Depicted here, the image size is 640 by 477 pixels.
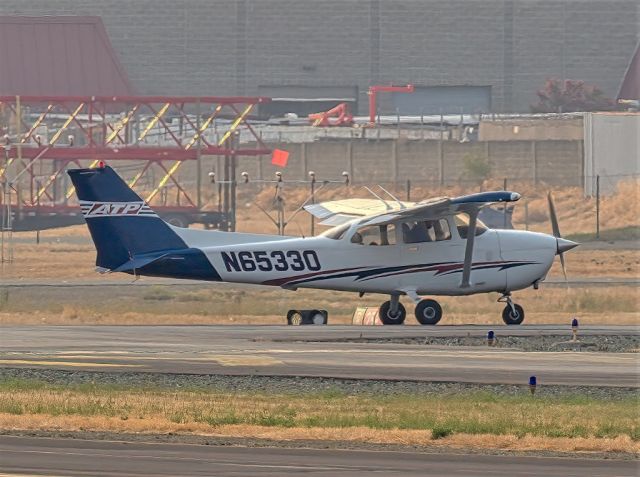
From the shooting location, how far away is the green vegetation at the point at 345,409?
18.9 metres

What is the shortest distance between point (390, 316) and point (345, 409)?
13.4 meters

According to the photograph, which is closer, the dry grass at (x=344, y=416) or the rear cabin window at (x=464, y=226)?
the dry grass at (x=344, y=416)

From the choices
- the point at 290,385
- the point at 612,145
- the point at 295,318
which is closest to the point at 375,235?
the point at 295,318

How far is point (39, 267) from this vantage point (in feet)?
170

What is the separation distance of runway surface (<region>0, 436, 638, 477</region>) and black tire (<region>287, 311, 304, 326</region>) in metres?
16.3

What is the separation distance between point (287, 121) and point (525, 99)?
19.3 meters

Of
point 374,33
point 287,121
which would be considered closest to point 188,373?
point 287,121

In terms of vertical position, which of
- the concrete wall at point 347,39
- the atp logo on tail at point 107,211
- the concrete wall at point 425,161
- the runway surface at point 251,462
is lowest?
the runway surface at point 251,462

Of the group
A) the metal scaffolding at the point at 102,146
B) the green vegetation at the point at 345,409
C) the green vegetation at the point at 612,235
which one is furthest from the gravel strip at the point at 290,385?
the green vegetation at the point at 612,235

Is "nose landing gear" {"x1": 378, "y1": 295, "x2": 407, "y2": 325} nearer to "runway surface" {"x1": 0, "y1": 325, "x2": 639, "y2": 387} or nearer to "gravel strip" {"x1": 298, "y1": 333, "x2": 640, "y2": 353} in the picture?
"runway surface" {"x1": 0, "y1": 325, "x2": 639, "y2": 387}

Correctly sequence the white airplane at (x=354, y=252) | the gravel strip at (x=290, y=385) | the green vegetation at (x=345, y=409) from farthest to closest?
the white airplane at (x=354, y=252), the gravel strip at (x=290, y=385), the green vegetation at (x=345, y=409)

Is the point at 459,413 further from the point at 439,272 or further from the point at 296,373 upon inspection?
the point at 439,272

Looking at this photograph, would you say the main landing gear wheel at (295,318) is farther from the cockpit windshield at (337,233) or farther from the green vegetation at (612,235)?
the green vegetation at (612,235)

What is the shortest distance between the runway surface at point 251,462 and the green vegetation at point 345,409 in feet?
5.89
